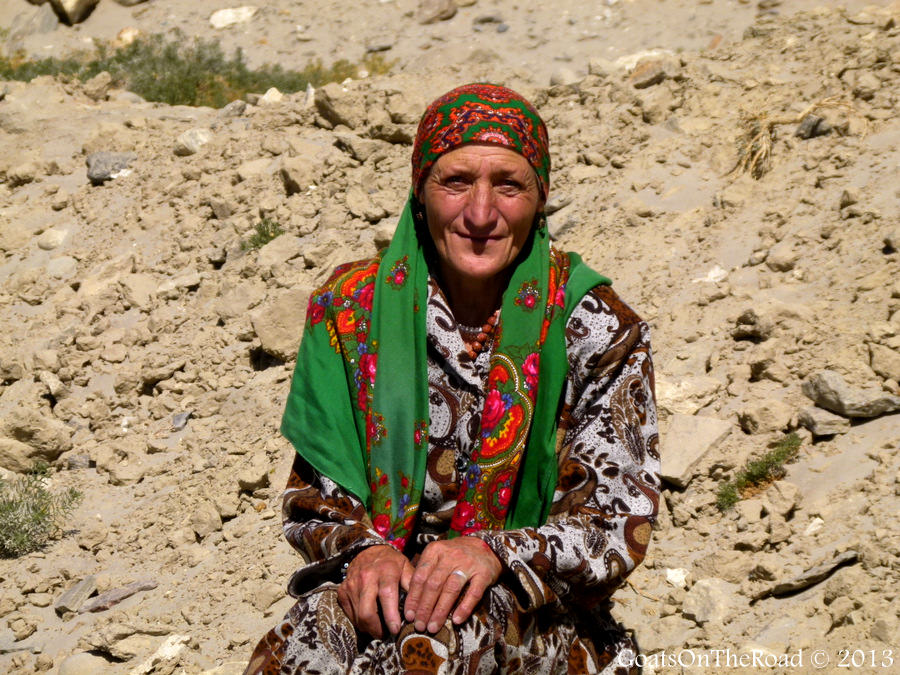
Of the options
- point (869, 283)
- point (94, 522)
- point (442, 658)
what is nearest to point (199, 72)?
point (94, 522)

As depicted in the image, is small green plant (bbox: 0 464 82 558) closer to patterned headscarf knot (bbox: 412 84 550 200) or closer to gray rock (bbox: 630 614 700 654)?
gray rock (bbox: 630 614 700 654)

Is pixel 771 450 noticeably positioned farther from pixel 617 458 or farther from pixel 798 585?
pixel 617 458

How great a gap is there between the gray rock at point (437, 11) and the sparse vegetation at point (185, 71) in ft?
2.48

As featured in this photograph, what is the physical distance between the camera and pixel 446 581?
2379mm

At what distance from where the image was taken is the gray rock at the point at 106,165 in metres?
7.28

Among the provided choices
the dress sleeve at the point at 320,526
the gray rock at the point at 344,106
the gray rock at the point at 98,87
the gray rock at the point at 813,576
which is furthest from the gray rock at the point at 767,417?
the gray rock at the point at 98,87

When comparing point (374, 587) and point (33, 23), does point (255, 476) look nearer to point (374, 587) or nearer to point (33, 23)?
point (374, 587)

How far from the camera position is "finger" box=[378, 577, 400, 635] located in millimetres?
2385

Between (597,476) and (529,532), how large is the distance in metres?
0.24

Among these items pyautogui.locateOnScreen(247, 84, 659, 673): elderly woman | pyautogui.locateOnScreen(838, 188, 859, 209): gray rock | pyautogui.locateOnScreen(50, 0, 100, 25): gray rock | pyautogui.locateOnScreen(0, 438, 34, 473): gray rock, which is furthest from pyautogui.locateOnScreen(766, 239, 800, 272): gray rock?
pyautogui.locateOnScreen(50, 0, 100, 25): gray rock

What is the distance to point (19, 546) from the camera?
183 inches

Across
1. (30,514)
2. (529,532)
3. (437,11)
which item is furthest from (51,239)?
(437,11)

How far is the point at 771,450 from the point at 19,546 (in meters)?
3.01

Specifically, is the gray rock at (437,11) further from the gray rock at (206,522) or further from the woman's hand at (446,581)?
the woman's hand at (446,581)
